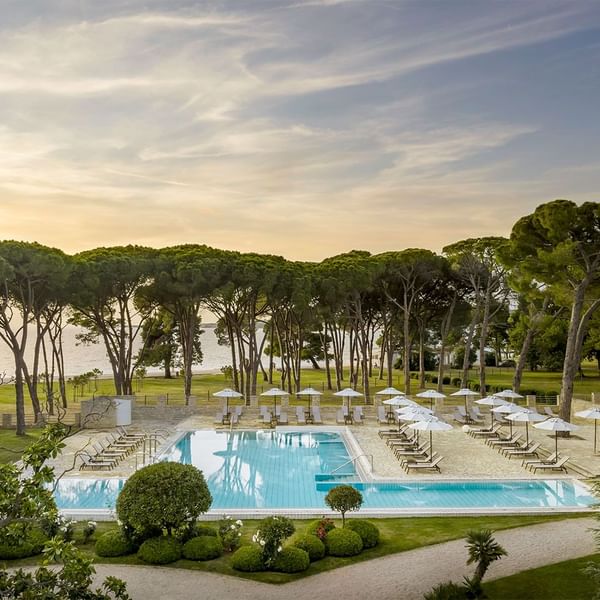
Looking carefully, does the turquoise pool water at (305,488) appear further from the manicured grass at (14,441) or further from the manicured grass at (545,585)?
the manicured grass at (545,585)

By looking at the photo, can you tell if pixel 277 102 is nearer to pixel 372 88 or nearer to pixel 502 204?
pixel 372 88

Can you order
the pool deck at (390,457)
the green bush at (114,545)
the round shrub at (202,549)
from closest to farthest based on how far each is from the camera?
the round shrub at (202,549) < the green bush at (114,545) < the pool deck at (390,457)

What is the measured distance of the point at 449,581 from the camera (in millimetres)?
10328

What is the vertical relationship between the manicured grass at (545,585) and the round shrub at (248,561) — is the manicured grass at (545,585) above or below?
below

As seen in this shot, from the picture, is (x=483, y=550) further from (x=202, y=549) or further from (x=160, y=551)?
(x=160, y=551)

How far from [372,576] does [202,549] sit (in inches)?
126

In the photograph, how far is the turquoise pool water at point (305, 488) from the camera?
16.4 meters

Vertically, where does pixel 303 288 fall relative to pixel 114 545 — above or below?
above

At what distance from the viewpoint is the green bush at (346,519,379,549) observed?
12.6 meters

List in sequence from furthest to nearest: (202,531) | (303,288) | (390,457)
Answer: (303,288)
(390,457)
(202,531)

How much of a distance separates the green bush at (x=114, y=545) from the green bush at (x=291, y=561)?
2920 millimetres

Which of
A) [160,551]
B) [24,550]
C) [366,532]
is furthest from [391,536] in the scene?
[24,550]

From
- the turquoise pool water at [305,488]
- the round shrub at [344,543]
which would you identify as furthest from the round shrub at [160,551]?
the turquoise pool water at [305,488]

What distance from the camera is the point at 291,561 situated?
Result: 11375mm
